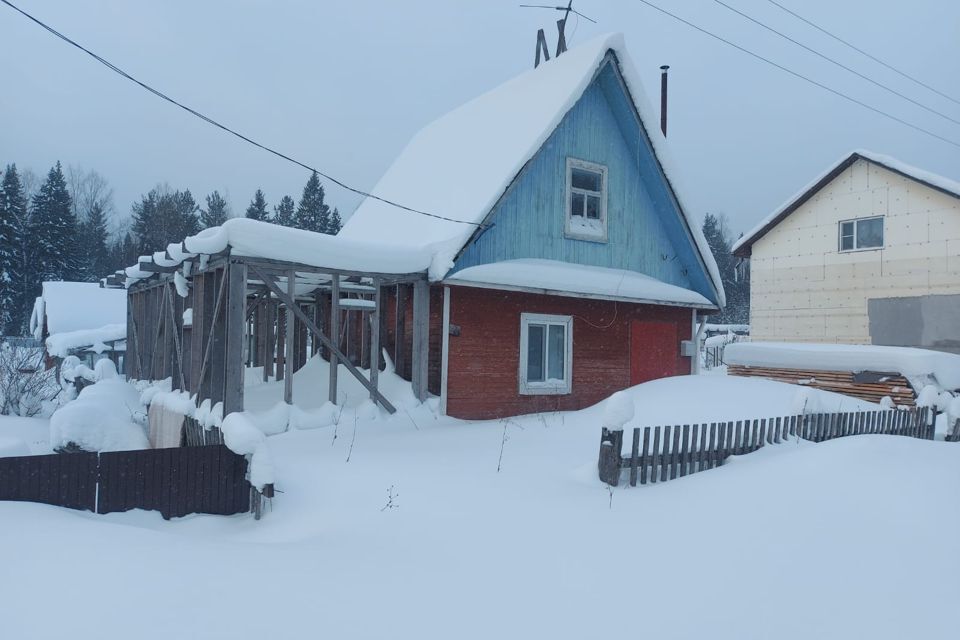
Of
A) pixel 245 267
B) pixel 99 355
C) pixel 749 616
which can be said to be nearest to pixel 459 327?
pixel 245 267

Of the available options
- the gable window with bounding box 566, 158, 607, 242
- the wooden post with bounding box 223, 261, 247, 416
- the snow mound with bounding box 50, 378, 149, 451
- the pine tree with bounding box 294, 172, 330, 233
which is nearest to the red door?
the gable window with bounding box 566, 158, 607, 242

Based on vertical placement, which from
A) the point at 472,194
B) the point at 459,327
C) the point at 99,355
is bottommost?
the point at 99,355

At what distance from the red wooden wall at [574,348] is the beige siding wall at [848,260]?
7.09 metres

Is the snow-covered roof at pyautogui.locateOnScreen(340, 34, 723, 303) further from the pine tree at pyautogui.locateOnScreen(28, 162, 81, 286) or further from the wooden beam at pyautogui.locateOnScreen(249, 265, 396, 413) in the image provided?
the pine tree at pyautogui.locateOnScreen(28, 162, 81, 286)

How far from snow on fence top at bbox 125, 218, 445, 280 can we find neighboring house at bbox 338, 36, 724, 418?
639 mm

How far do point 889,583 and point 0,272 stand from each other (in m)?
60.8

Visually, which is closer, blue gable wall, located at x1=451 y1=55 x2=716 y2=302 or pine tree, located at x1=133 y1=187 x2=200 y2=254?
blue gable wall, located at x1=451 y1=55 x2=716 y2=302

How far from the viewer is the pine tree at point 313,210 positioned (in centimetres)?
6506

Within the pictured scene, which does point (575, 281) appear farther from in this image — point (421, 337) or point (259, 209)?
point (259, 209)

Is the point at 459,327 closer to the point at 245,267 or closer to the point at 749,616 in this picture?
the point at 245,267

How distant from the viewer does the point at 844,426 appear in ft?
32.4

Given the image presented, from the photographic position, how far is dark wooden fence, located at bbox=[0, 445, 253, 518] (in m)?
5.98

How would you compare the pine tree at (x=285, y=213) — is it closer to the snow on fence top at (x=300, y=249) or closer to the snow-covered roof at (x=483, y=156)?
the snow-covered roof at (x=483, y=156)

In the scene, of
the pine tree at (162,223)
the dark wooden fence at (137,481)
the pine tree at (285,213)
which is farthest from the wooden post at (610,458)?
the pine tree at (285,213)
